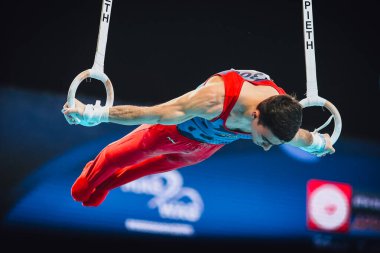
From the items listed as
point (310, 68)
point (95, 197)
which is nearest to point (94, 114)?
point (95, 197)

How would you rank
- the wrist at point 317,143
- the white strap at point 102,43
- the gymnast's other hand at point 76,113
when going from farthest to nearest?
the wrist at point 317,143 < the white strap at point 102,43 < the gymnast's other hand at point 76,113

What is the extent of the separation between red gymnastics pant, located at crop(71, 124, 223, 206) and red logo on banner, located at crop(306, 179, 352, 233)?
2.88m

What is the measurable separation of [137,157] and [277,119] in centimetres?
98

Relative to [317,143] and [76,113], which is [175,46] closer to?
[317,143]

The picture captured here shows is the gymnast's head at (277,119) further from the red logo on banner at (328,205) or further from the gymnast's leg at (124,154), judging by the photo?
the red logo on banner at (328,205)

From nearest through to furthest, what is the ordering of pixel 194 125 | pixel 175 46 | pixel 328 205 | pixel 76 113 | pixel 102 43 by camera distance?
pixel 76 113 < pixel 102 43 < pixel 194 125 < pixel 175 46 < pixel 328 205

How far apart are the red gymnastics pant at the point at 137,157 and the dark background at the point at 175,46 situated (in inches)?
65.6

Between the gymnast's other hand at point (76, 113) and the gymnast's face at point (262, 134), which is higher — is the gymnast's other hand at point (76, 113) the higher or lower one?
the lower one

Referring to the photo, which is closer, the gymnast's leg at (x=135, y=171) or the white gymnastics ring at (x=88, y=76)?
the white gymnastics ring at (x=88, y=76)

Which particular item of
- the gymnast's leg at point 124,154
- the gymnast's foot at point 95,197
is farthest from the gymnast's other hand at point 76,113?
the gymnast's foot at point 95,197

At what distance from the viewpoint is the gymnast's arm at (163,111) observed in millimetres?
2734

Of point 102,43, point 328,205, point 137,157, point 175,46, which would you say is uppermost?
point 175,46

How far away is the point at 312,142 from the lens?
336 cm

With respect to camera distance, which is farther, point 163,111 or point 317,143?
point 317,143
